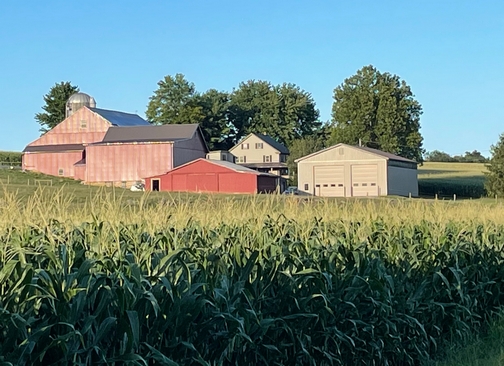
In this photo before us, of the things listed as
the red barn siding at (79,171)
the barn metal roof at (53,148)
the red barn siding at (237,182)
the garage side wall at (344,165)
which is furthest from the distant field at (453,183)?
the barn metal roof at (53,148)

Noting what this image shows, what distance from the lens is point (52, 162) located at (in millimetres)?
67438

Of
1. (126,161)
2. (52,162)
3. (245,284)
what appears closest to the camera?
(245,284)

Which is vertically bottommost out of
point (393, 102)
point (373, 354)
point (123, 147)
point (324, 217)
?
point (373, 354)

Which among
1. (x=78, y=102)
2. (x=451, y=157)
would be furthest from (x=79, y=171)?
(x=451, y=157)

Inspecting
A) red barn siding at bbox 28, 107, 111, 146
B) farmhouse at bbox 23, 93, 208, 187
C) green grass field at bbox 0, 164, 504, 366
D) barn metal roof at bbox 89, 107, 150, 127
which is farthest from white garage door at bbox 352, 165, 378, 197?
green grass field at bbox 0, 164, 504, 366

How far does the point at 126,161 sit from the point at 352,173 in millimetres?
20927

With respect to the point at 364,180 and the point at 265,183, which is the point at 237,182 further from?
the point at 364,180

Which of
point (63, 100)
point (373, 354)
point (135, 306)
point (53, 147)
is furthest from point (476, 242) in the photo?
point (63, 100)

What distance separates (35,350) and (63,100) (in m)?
97.2

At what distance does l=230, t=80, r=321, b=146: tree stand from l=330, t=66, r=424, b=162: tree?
653 inches

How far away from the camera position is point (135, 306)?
452 centimetres

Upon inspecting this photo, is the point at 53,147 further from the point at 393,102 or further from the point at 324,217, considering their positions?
the point at 324,217

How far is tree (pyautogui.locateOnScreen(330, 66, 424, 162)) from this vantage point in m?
82.5

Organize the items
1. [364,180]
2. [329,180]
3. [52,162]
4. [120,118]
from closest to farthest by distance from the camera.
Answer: [364,180]
[329,180]
[52,162]
[120,118]
